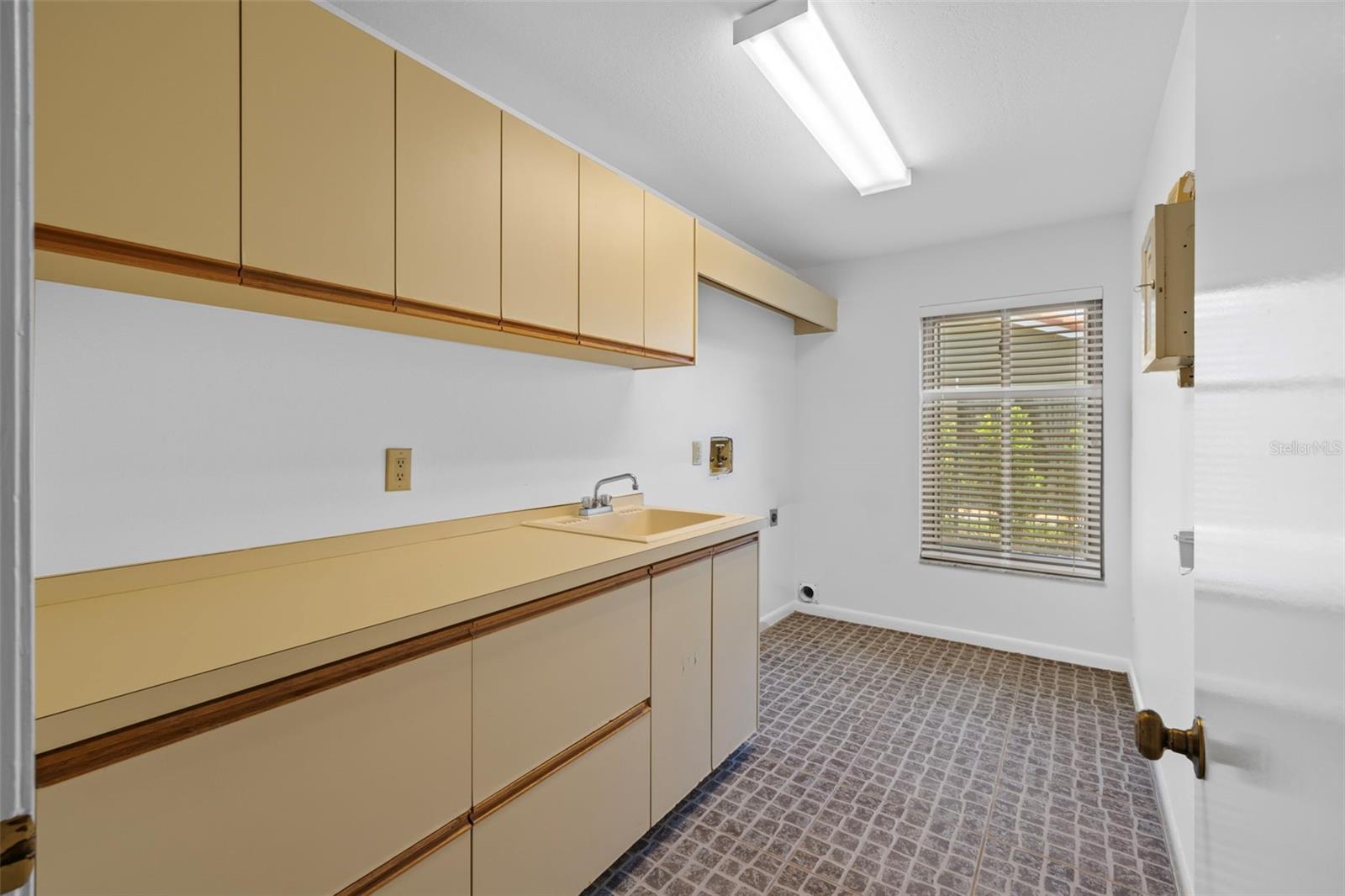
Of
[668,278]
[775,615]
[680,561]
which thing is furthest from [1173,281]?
[775,615]

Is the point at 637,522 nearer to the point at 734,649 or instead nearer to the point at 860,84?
the point at 734,649

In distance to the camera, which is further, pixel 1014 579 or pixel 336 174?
pixel 1014 579

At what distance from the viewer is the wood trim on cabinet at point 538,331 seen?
5.83ft

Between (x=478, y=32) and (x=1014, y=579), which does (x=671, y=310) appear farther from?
(x=1014, y=579)

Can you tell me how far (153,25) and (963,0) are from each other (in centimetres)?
197

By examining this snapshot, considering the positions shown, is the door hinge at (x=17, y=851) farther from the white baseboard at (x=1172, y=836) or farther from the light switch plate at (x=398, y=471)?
the white baseboard at (x=1172, y=836)

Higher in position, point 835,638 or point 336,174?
point 336,174

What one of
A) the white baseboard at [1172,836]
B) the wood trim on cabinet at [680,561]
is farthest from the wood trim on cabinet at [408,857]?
the white baseboard at [1172,836]

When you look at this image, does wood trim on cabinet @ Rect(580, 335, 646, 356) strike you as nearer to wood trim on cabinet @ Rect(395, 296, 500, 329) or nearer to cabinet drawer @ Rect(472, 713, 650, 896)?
wood trim on cabinet @ Rect(395, 296, 500, 329)

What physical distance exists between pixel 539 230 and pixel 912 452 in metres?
3.00

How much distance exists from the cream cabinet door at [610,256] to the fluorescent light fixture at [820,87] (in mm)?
638

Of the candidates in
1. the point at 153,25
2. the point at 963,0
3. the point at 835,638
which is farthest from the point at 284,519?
the point at 835,638

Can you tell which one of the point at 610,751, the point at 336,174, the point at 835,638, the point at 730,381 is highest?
the point at 336,174

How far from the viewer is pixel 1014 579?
3562 mm
